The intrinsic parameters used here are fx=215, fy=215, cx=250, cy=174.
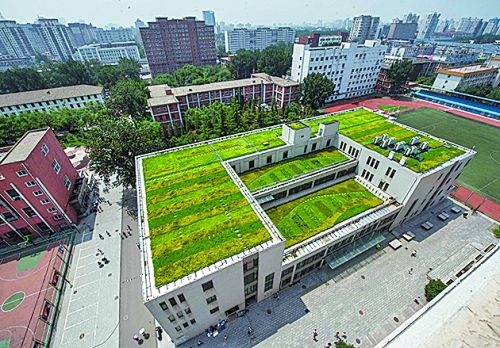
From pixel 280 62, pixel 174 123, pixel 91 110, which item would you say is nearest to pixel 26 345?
pixel 174 123

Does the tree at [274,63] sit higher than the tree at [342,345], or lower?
higher

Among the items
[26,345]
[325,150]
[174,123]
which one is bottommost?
[26,345]

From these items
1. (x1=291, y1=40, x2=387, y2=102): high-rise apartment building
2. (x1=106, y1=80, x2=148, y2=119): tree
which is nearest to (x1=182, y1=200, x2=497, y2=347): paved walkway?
(x1=106, y1=80, x2=148, y2=119): tree

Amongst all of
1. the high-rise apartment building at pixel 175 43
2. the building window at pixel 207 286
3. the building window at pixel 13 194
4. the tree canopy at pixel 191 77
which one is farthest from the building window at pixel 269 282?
the high-rise apartment building at pixel 175 43

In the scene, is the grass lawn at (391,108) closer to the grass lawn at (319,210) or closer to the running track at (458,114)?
the running track at (458,114)

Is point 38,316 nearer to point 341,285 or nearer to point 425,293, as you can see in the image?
point 341,285
